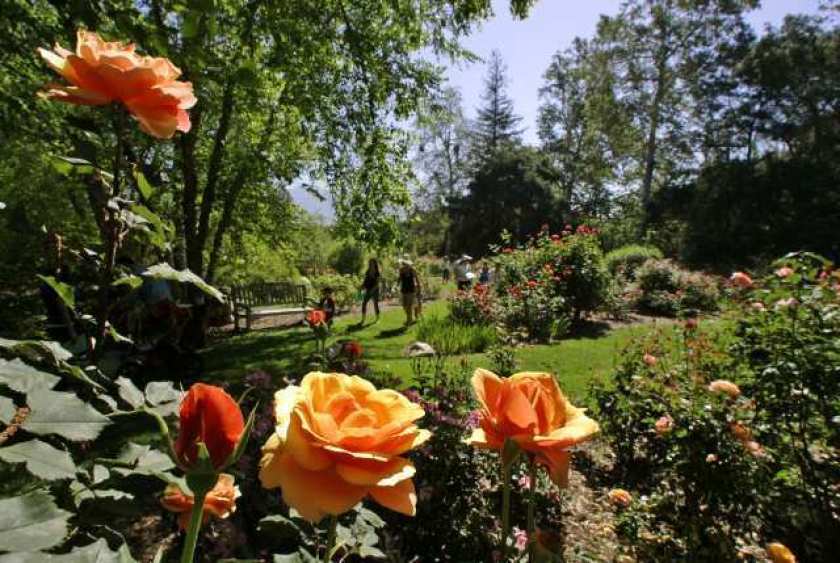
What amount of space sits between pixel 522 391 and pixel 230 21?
23.6 ft

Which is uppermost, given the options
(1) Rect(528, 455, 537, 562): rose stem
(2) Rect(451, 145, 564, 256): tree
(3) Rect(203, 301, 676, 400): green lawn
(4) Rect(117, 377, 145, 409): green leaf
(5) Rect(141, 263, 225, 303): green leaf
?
(2) Rect(451, 145, 564, 256): tree

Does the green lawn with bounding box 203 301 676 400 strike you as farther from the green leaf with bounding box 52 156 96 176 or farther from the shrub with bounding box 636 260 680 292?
the green leaf with bounding box 52 156 96 176

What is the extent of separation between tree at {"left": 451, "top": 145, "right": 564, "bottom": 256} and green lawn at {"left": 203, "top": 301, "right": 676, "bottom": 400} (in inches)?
972

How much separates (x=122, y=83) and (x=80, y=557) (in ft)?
2.74

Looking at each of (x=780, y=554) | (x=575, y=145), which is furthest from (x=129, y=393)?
(x=575, y=145)

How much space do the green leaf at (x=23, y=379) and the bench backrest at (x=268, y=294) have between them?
11.6 metres

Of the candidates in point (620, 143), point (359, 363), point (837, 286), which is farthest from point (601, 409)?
point (620, 143)

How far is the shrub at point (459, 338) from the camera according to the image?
8.17 meters

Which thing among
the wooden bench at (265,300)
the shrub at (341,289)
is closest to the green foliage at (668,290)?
the shrub at (341,289)

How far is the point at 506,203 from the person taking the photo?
3525 centimetres

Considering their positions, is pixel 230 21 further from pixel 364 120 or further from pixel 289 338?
pixel 289 338

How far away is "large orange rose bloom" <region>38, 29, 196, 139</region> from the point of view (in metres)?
0.94

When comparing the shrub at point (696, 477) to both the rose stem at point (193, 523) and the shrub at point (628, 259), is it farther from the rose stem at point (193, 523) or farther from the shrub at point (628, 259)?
the shrub at point (628, 259)

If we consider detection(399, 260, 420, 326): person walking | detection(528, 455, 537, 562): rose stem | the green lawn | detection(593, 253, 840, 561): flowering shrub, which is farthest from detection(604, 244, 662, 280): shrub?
detection(528, 455, 537, 562): rose stem
